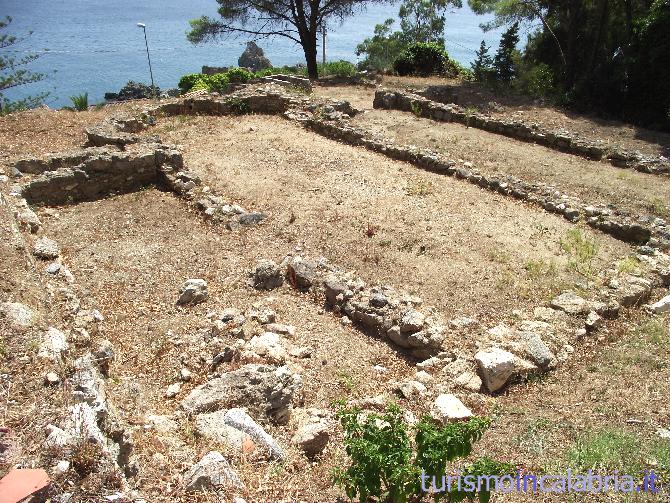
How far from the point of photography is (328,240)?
29.9 feet

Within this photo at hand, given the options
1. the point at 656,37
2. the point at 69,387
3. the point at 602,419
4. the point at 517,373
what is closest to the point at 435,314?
the point at 517,373

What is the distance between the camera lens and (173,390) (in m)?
5.54

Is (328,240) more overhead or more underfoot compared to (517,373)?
more overhead

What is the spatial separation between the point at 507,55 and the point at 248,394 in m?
20.1

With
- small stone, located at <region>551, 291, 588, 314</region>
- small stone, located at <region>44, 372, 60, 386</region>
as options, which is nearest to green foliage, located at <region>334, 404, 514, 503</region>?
small stone, located at <region>44, 372, 60, 386</region>

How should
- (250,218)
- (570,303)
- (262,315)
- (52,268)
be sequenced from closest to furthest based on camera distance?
(262,315) < (570,303) < (52,268) < (250,218)

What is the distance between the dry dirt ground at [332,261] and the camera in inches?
180

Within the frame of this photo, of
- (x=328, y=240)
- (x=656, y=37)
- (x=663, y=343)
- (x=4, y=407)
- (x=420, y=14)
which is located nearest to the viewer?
(x=4, y=407)

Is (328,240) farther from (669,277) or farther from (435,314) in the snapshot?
(669,277)

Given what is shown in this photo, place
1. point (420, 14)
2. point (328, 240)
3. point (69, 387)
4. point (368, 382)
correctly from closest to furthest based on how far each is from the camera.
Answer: point (69, 387) < point (368, 382) < point (328, 240) < point (420, 14)

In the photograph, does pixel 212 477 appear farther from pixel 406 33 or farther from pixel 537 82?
pixel 406 33

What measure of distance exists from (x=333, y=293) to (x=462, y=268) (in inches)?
84.8

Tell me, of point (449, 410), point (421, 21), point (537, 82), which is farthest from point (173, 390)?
point (421, 21)

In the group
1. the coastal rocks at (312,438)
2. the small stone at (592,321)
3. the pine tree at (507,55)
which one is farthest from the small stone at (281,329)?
the pine tree at (507,55)
